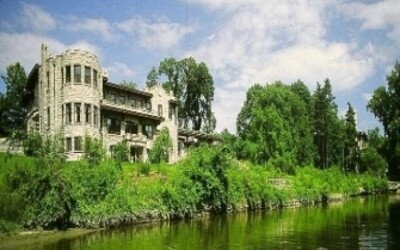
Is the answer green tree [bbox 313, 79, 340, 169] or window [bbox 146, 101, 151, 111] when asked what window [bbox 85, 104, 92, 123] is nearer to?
window [bbox 146, 101, 151, 111]

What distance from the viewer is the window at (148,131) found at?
67312 mm

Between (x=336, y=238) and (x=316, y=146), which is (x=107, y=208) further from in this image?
(x=316, y=146)

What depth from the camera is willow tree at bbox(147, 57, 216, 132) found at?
95125 millimetres

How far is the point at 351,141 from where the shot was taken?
107m

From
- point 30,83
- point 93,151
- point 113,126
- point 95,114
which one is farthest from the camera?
point 30,83

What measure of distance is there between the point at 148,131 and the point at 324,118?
44381mm

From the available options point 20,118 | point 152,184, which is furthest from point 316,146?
point 152,184

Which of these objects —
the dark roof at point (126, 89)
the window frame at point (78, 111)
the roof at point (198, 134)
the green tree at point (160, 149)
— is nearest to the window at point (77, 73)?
the window frame at point (78, 111)

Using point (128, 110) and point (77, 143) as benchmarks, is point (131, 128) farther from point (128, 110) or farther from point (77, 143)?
point (77, 143)

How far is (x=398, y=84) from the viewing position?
323ft

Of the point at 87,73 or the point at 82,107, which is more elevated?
the point at 87,73

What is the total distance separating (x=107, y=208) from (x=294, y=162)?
47910 mm

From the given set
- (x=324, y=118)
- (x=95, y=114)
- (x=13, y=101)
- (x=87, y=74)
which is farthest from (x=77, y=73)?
(x=324, y=118)

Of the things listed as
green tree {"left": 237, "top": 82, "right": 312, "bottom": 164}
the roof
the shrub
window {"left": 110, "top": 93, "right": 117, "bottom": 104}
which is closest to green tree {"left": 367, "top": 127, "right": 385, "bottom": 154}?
green tree {"left": 237, "top": 82, "right": 312, "bottom": 164}
